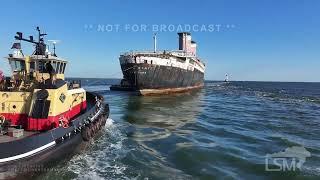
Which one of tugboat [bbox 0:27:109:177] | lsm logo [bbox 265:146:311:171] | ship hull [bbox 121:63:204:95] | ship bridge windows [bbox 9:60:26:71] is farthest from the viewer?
ship hull [bbox 121:63:204:95]

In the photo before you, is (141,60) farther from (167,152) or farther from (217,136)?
(167,152)

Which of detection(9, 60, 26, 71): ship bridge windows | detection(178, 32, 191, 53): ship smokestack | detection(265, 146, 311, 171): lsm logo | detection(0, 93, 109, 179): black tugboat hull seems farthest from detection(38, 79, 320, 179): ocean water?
detection(178, 32, 191, 53): ship smokestack

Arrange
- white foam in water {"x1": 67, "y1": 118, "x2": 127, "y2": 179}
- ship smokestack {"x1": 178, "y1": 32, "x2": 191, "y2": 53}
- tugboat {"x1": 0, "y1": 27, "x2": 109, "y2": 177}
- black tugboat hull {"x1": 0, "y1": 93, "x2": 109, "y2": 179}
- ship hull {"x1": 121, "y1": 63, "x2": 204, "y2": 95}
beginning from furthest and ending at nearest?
ship smokestack {"x1": 178, "y1": 32, "x2": 191, "y2": 53} → ship hull {"x1": 121, "y1": 63, "x2": 204, "y2": 95} → white foam in water {"x1": 67, "y1": 118, "x2": 127, "y2": 179} → tugboat {"x1": 0, "y1": 27, "x2": 109, "y2": 177} → black tugboat hull {"x1": 0, "y1": 93, "x2": 109, "y2": 179}

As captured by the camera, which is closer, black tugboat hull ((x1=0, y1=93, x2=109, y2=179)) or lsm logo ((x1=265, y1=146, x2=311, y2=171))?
black tugboat hull ((x1=0, y1=93, x2=109, y2=179))

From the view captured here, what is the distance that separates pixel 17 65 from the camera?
1576 cm

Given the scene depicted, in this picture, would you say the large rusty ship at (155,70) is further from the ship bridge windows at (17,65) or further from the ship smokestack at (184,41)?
the ship bridge windows at (17,65)

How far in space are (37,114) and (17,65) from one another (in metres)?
3.41

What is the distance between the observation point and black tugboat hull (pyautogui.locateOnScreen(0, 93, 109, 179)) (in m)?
10.6

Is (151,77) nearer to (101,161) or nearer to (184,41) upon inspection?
(184,41)

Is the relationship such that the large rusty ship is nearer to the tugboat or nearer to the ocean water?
the ocean water

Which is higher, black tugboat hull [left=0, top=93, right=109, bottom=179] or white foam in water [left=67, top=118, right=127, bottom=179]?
black tugboat hull [left=0, top=93, right=109, bottom=179]

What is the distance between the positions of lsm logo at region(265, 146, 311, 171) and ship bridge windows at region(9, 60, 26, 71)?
476 inches

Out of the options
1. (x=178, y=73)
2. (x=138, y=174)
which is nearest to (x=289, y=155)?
(x=138, y=174)

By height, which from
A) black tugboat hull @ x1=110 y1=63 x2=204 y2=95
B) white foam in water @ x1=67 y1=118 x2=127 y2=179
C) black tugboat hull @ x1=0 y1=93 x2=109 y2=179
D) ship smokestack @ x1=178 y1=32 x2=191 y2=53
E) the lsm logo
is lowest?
the lsm logo
